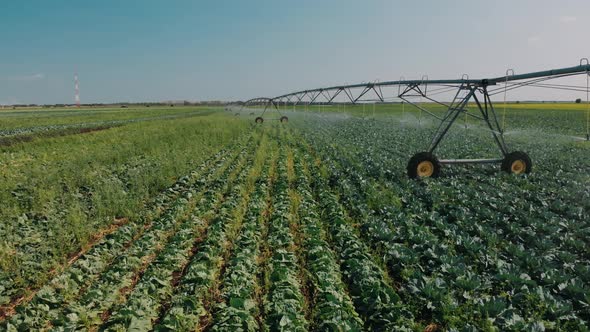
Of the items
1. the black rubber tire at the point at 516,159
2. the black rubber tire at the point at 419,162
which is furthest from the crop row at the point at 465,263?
the black rubber tire at the point at 516,159

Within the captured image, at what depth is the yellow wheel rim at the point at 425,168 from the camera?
38.2ft

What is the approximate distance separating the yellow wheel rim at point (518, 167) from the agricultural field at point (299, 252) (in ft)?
1.85

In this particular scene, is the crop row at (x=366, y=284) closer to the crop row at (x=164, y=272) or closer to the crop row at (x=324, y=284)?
the crop row at (x=324, y=284)

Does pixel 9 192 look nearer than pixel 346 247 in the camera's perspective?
No

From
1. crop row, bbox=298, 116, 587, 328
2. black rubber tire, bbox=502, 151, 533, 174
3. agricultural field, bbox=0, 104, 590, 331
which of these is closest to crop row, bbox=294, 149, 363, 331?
agricultural field, bbox=0, 104, 590, 331

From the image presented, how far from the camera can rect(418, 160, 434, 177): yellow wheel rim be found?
11656 mm

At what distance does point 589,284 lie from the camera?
16.9 ft

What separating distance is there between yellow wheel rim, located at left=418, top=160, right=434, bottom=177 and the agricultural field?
34 centimetres

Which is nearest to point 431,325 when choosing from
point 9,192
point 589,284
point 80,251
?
point 589,284

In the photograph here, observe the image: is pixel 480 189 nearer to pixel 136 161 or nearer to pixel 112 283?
pixel 112 283

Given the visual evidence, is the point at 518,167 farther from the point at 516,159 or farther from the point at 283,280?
the point at 283,280

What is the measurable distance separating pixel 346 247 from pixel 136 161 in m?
12.9

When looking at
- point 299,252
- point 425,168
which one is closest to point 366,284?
point 299,252

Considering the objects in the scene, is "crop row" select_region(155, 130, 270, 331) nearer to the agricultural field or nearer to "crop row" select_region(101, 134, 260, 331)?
the agricultural field
